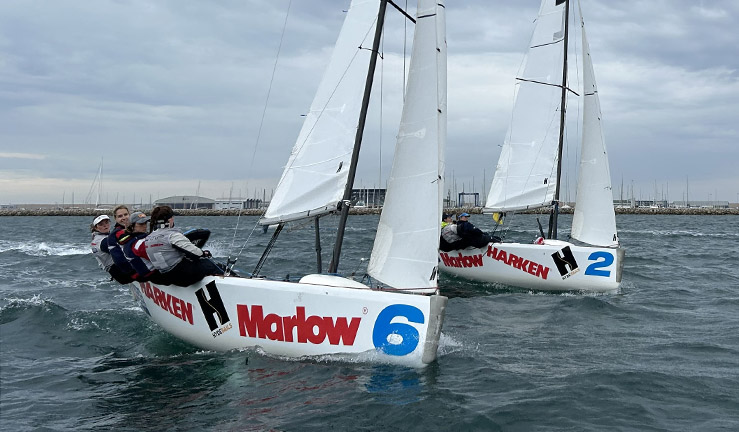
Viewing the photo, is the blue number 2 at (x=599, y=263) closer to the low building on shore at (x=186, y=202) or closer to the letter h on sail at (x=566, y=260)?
the letter h on sail at (x=566, y=260)

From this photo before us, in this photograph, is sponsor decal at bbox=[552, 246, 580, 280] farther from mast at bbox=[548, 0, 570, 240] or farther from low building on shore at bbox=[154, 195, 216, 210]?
low building on shore at bbox=[154, 195, 216, 210]

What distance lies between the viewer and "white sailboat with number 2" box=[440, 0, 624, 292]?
11664mm

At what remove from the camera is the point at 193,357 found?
6551mm

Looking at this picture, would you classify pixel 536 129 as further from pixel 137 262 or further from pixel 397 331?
pixel 137 262

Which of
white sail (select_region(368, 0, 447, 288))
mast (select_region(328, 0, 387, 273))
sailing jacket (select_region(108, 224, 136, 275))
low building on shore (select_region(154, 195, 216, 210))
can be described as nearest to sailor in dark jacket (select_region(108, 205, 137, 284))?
sailing jacket (select_region(108, 224, 136, 275))

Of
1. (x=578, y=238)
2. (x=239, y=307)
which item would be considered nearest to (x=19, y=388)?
(x=239, y=307)

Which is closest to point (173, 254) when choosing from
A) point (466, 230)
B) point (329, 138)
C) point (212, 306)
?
point (212, 306)

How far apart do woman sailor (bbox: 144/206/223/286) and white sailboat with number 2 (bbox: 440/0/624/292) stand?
7128mm

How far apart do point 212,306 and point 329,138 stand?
7.55ft

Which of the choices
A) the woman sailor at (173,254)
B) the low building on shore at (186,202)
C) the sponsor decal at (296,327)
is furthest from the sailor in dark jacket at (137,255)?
the low building on shore at (186,202)

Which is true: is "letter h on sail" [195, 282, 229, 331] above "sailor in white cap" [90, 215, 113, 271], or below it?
below

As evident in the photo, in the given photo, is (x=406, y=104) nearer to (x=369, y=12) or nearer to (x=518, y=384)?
(x=369, y=12)

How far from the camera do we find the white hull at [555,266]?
37.8ft

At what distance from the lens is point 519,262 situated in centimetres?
1205
